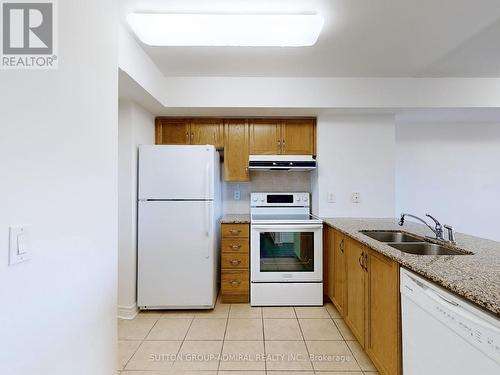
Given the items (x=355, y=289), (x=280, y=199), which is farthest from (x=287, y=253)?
(x=355, y=289)

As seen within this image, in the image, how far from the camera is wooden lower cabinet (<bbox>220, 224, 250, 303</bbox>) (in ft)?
9.66

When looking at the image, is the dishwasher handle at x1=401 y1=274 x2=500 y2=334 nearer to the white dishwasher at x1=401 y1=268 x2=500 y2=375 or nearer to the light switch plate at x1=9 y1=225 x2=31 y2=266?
the white dishwasher at x1=401 y1=268 x2=500 y2=375

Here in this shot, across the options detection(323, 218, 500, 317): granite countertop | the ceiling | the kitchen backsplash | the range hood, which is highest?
the ceiling

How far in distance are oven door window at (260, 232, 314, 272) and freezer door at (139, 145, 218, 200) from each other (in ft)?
2.79

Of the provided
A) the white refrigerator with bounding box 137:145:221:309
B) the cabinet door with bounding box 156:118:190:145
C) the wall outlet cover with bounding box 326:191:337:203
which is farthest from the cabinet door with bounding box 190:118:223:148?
the wall outlet cover with bounding box 326:191:337:203

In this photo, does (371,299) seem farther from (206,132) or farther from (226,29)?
(206,132)

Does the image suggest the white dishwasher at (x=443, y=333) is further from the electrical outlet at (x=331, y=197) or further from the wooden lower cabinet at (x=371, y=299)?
the electrical outlet at (x=331, y=197)

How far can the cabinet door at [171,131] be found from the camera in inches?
128

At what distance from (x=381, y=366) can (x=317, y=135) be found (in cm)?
231

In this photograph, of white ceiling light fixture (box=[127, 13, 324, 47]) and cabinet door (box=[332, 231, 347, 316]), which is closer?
white ceiling light fixture (box=[127, 13, 324, 47])

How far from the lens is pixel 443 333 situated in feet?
3.83

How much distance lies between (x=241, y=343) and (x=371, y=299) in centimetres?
109

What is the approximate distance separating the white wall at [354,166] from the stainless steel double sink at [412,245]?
75 cm

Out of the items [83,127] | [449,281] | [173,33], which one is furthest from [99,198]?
[449,281]
